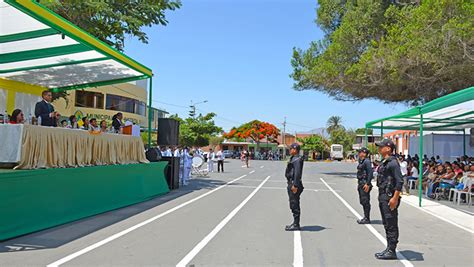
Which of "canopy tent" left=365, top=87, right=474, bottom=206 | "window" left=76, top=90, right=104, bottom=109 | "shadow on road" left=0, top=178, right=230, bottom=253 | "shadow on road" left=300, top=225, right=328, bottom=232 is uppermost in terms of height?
"window" left=76, top=90, right=104, bottom=109

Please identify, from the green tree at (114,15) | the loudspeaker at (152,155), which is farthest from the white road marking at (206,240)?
the green tree at (114,15)

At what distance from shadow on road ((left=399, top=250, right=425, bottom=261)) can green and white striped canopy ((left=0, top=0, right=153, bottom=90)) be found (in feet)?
26.8

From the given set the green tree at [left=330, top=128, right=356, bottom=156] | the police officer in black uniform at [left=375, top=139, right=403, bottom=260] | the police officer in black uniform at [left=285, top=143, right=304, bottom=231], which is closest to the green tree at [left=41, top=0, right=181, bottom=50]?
the police officer in black uniform at [left=285, top=143, right=304, bottom=231]

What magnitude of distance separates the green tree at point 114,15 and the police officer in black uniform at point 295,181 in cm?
994

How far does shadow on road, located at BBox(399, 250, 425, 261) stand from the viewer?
6.52 m

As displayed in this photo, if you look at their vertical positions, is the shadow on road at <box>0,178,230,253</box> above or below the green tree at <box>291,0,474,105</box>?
below

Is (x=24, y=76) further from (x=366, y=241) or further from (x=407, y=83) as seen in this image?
(x=407, y=83)

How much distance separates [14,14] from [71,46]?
2118 millimetres

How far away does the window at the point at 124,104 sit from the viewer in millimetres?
43031

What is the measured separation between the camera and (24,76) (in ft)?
46.9

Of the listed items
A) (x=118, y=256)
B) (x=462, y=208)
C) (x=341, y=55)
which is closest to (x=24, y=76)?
(x=118, y=256)

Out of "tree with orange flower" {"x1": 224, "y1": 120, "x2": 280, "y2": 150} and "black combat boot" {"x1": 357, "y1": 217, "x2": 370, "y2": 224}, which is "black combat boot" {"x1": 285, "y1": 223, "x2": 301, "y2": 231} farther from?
"tree with orange flower" {"x1": 224, "y1": 120, "x2": 280, "y2": 150}

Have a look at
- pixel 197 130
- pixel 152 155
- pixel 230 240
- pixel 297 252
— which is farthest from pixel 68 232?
pixel 197 130

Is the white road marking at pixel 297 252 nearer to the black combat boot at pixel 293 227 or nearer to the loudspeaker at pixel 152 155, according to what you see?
the black combat boot at pixel 293 227
